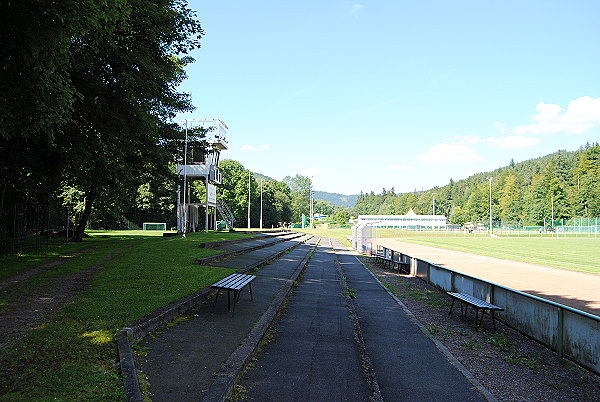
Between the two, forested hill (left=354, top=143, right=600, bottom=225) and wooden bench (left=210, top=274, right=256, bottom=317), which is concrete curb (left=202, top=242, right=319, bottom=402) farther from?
forested hill (left=354, top=143, right=600, bottom=225)

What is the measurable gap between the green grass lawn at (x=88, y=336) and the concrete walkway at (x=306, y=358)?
54 cm

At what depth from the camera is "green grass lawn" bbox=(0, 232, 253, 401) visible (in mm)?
4008

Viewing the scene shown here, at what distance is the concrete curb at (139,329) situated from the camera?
414cm

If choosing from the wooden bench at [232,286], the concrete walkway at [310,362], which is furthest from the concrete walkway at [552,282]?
the wooden bench at [232,286]

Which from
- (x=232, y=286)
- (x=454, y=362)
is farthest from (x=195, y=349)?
(x=454, y=362)

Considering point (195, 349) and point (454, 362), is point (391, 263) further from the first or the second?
point (195, 349)

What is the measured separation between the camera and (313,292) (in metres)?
12.4

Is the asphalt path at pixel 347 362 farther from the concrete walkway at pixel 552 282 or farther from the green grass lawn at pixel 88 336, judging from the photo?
the concrete walkway at pixel 552 282

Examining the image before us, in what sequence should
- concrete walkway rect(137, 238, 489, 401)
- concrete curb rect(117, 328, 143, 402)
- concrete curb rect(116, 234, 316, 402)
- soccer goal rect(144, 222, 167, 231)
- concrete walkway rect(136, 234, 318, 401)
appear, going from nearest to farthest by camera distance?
concrete curb rect(117, 328, 143, 402)
concrete curb rect(116, 234, 316, 402)
concrete walkway rect(136, 234, 318, 401)
concrete walkway rect(137, 238, 489, 401)
soccer goal rect(144, 222, 167, 231)

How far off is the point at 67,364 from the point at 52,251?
1645 cm

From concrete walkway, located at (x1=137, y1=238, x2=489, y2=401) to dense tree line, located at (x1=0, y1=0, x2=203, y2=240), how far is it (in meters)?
5.09

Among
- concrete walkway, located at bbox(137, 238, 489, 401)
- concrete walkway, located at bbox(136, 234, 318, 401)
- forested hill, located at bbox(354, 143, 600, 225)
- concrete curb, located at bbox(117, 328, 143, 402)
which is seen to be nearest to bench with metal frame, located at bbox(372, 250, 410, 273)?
concrete walkway, located at bbox(137, 238, 489, 401)

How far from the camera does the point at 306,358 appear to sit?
6.04m

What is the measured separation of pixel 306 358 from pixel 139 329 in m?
2.49
